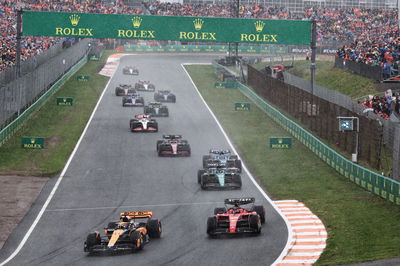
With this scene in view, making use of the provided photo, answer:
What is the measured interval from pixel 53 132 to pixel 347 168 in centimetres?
2178

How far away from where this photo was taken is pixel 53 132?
5172 centimetres

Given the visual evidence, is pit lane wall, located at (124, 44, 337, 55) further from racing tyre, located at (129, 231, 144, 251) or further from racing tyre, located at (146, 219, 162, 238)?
racing tyre, located at (129, 231, 144, 251)

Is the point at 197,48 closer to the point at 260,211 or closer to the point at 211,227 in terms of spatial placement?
the point at 260,211

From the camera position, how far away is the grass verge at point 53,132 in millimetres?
41500

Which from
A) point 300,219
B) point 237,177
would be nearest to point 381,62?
point 237,177

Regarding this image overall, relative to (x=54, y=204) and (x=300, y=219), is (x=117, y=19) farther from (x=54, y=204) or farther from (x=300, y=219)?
(x=300, y=219)

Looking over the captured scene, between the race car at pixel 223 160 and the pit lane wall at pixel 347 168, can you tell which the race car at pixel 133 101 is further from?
the race car at pixel 223 160

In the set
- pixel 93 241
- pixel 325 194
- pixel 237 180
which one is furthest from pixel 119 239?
pixel 325 194

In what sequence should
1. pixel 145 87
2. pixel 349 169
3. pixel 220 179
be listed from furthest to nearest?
1. pixel 145 87
2. pixel 349 169
3. pixel 220 179

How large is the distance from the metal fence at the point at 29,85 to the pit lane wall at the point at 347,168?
59.1 feet

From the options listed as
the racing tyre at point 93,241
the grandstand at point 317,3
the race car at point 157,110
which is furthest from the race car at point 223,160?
the grandstand at point 317,3

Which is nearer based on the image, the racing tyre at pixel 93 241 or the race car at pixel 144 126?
the racing tyre at pixel 93 241

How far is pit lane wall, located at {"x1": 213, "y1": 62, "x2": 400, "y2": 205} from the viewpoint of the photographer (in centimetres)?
3197

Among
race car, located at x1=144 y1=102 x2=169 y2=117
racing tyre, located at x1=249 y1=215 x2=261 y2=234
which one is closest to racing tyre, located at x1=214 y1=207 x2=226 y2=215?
racing tyre, located at x1=249 y1=215 x2=261 y2=234
